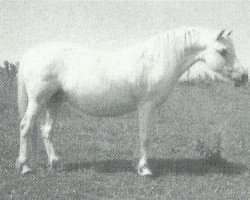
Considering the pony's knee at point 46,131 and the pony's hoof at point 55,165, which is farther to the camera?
the pony's knee at point 46,131

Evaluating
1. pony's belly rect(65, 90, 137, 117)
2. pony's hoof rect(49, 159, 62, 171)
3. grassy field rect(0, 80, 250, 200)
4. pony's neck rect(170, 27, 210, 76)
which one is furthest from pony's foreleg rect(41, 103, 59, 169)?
pony's neck rect(170, 27, 210, 76)

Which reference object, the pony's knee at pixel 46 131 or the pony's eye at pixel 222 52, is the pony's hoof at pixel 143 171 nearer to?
the pony's knee at pixel 46 131

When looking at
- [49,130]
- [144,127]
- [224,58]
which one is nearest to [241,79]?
[224,58]

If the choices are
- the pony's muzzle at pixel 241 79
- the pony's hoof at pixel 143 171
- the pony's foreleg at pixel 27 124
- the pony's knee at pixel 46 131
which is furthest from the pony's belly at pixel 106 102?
the pony's muzzle at pixel 241 79

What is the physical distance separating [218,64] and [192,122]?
727cm

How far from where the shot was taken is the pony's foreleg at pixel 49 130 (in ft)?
27.2

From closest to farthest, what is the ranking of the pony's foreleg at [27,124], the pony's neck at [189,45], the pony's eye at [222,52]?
the pony's eye at [222,52]
the pony's neck at [189,45]
the pony's foreleg at [27,124]

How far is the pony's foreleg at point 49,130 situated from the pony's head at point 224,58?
3.27 meters

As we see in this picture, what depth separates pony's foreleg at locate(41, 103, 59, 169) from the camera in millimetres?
8297

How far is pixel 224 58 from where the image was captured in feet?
25.2

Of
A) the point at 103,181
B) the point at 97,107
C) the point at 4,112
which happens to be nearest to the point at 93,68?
the point at 97,107

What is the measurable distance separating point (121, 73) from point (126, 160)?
2.25 meters

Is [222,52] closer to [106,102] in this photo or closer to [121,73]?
[121,73]

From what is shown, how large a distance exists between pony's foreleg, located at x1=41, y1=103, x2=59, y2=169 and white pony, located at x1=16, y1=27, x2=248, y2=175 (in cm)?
47
